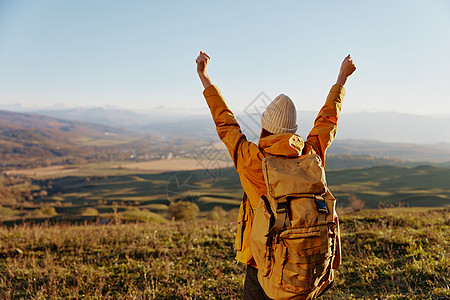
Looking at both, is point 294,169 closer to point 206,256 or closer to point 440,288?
point 440,288

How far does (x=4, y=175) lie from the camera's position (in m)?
123

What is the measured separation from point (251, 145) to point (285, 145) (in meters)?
0.31

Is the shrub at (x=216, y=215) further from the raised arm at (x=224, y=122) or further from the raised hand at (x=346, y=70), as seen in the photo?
the raised arm at (x=224, y=122)

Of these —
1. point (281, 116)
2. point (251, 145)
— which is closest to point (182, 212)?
point (251, 145)

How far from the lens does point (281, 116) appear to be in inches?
87.5

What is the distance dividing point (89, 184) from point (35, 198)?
1681 cm

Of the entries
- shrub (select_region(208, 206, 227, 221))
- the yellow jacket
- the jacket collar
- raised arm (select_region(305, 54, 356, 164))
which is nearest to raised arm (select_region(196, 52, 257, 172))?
the yellow jacket

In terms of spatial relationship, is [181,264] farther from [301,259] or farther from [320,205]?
[320,205]

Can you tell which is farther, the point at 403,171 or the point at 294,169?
the point at 403,171

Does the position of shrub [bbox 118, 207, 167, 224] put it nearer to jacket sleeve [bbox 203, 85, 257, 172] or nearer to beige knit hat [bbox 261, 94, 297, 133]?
jacket sleeve [bbox 203, 85, 257, 172]

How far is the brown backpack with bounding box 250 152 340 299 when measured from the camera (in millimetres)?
1881

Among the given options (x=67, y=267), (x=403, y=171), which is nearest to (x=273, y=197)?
(x=67, y=267)

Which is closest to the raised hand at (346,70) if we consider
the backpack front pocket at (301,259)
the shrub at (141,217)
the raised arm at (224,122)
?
the raised arm at (224,122)

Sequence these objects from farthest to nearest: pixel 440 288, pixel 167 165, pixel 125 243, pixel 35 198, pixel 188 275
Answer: pixel 167 165, pixel 35 198, pixel 125 243, pixel 188 275, pixel 440 288
